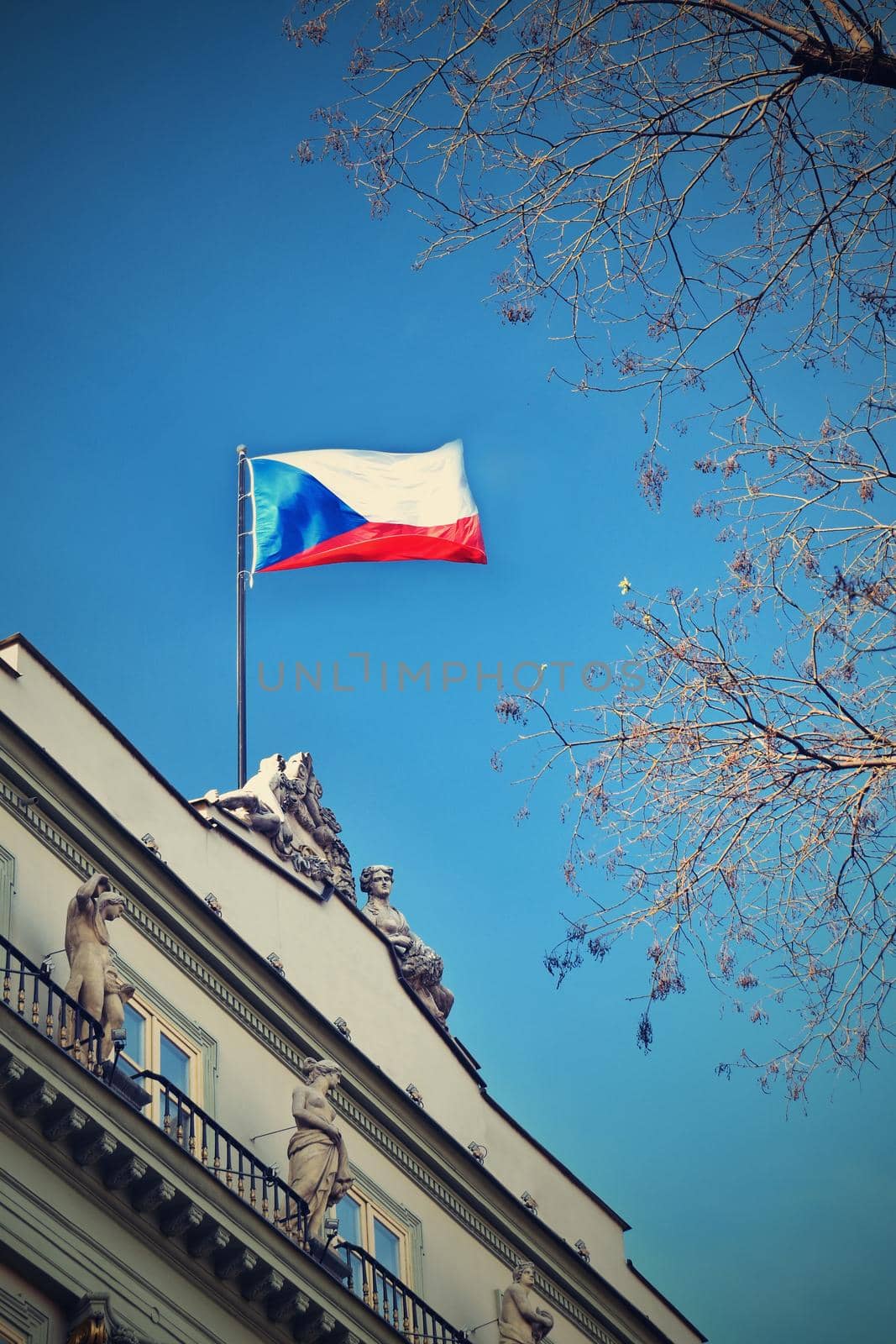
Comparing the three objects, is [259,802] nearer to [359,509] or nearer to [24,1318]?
[359,509]

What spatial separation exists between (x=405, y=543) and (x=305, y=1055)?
1014 centimetres

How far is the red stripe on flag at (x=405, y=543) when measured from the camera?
3206 centimetres

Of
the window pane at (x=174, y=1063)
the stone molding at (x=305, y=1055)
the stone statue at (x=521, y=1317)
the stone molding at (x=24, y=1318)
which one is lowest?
the stone molding at (x=24, y=1318)

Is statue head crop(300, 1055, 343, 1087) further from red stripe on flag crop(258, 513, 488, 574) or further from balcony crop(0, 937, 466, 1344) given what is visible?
red stripe on flag crop(258, 513, 488, 574)

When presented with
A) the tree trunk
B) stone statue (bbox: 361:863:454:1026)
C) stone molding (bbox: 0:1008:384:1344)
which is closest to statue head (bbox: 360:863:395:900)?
stone statue (bbox: 361:863:454:1026)

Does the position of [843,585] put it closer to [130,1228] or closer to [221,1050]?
[130,1228]

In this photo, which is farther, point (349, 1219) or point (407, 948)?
point (407, 948)

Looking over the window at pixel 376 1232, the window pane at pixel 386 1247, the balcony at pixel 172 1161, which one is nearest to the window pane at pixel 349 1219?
the window at pixel 376 1232

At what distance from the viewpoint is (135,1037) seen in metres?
21.8

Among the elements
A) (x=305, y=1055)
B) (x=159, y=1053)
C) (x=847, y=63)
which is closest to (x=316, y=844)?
(x=305, y=1055)

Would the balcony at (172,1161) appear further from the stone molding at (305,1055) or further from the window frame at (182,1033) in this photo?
the stone molding at (305,1055)

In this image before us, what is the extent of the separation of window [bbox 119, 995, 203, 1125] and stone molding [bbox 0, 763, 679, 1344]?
0.90m

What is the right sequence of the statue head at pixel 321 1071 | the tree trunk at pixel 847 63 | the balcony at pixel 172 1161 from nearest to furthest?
1. the tree trunk at pixel 847 63
2. the balcony at pixel 172 1161
3. the statue head at pixel 321 1071

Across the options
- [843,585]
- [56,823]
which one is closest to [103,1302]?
[56,823]
